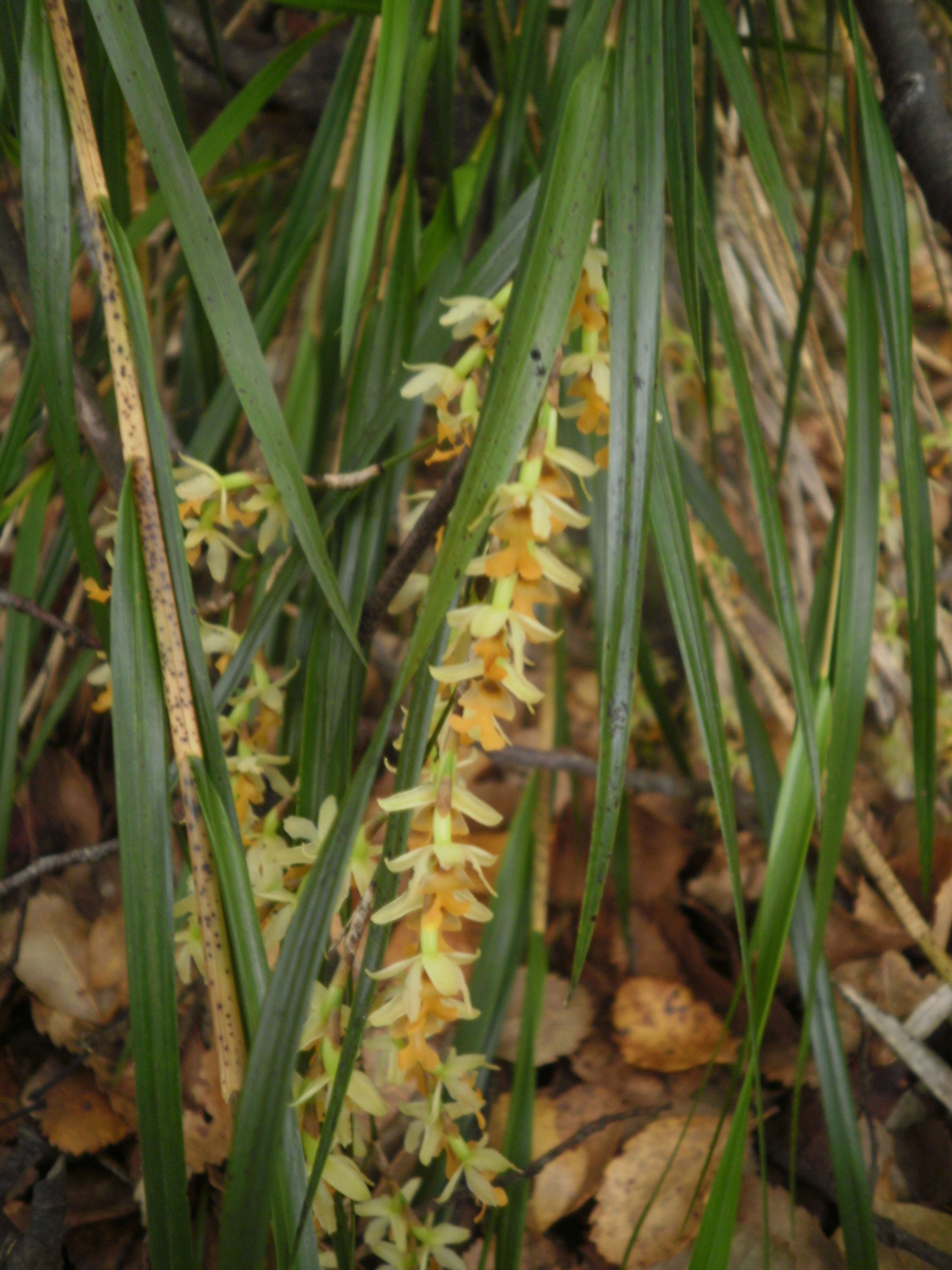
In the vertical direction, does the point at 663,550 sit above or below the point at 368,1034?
above

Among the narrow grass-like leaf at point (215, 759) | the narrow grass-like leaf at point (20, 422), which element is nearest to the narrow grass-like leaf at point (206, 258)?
the narrow grass-like leaf at point (215, 759)

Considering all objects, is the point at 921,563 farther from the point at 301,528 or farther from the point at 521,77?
the point at 521,77

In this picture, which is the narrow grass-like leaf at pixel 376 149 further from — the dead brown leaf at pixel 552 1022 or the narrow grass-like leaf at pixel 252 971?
the dead brown leaf at pixel 552 1022

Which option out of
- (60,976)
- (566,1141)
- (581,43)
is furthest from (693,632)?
(60,976)

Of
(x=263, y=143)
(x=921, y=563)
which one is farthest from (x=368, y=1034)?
(x=263, y=143)

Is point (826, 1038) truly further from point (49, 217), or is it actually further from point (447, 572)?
point (49, 217)

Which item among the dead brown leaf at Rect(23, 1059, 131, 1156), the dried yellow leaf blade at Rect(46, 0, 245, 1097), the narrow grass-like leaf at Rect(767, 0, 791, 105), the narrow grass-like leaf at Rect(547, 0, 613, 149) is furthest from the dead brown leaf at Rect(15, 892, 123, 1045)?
the narrow grass-like leaf at Rect(767, 0, 791, 105)

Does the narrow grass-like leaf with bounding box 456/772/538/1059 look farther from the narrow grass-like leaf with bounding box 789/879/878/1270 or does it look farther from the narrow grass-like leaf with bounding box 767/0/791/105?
the narrow grass-like leaf with bounding box 767/0/791/105
